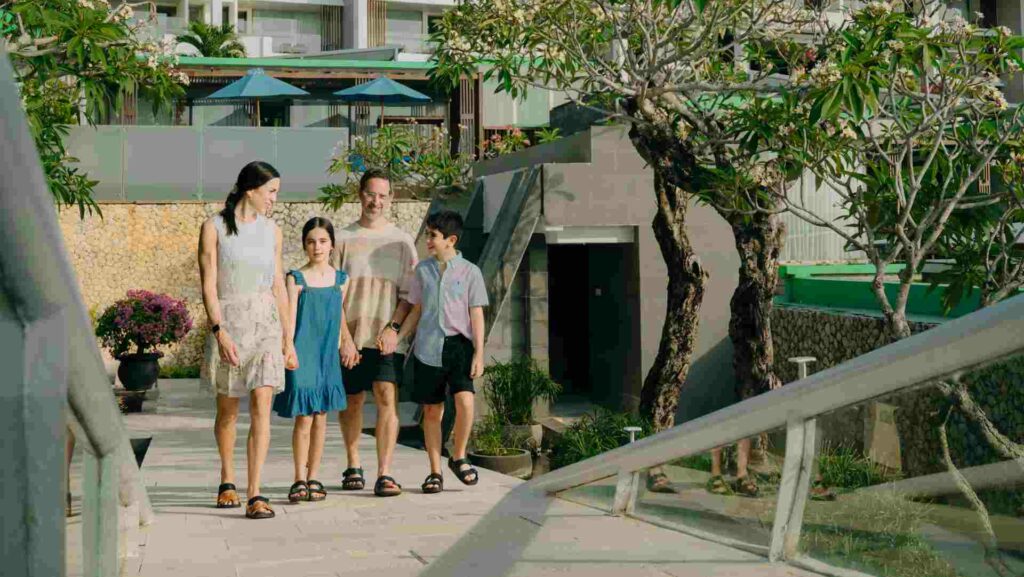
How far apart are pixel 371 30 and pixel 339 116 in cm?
1040

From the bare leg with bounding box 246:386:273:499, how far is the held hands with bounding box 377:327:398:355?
85 cm

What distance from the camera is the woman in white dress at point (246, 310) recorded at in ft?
18.8

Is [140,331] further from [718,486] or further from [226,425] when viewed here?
[718,486]

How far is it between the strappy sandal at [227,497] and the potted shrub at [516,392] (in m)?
5.44

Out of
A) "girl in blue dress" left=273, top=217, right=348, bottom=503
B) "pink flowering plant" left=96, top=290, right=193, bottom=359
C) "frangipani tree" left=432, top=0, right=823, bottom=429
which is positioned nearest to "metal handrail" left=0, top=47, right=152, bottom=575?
"girl in blue dress" left=273, top=217, right=348, bottom=503

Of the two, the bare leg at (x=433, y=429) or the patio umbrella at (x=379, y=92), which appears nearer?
the bare leg at (x=433, y=429)

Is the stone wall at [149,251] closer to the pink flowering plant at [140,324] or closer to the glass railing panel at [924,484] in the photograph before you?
the pink flowering plant at [140,324]

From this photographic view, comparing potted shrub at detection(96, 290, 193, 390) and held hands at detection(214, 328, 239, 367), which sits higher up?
held hands at detection(214, 328, 239, 367)

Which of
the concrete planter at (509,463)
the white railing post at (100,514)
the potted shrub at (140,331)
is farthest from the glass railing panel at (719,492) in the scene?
the potted shrub at (140,331)

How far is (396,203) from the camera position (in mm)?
19516

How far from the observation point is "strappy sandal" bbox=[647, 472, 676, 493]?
2.77 m

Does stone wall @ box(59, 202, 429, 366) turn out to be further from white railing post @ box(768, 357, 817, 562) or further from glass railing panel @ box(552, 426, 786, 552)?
white railing post @ box(768, 357, 817, 562)

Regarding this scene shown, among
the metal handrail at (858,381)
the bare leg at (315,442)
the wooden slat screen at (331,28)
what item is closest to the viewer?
the metal handrail at (858,381)

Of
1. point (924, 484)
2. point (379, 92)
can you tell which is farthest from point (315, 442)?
point (379, 92)
